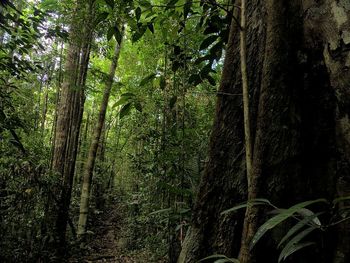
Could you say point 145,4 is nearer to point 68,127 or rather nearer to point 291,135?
point 291,135

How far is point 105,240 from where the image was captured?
8.35m

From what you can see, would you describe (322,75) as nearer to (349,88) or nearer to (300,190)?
(349,88)

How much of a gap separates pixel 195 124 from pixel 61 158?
259 cm

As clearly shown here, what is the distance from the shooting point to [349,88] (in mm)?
1164

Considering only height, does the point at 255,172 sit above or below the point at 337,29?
below

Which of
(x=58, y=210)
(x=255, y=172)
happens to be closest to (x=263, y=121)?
(x=255, y=172)

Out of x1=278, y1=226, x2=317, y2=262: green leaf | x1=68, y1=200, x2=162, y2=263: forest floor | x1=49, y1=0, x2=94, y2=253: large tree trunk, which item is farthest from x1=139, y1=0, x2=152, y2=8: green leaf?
x1=68, y1=200, x2=162, y2=263: forest floor

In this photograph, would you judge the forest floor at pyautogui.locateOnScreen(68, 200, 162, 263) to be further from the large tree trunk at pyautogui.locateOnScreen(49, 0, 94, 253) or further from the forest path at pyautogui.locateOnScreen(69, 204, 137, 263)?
the large tree trunk at pyautogui.locateOnScreen(49, 0, 94, 253)

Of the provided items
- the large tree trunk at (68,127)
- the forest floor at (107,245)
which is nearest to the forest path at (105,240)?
the forest floor at (107,245)

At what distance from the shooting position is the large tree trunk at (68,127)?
525 centimetres

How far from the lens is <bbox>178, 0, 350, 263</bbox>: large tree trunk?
1.21 meters

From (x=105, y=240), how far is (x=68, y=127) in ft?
11.8

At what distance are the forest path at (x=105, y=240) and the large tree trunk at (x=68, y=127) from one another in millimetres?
823

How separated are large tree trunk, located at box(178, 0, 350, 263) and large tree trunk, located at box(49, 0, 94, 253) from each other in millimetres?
3839
